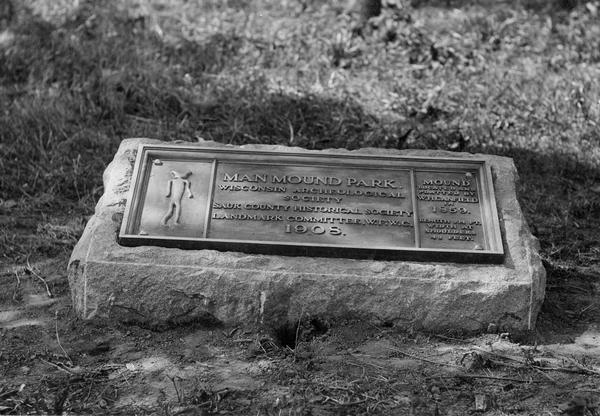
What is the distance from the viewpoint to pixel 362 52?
7797mm

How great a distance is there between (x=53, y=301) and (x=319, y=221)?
65.0 inches

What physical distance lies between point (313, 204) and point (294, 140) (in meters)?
1.99

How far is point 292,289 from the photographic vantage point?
441 cm

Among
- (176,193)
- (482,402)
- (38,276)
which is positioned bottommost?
(38,276)

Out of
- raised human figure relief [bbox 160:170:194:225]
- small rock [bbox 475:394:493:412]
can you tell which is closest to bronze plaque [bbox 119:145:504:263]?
raised human figure relief [bbox 160:170:194:225]

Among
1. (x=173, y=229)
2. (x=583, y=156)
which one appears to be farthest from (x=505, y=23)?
(x=173, y=229)

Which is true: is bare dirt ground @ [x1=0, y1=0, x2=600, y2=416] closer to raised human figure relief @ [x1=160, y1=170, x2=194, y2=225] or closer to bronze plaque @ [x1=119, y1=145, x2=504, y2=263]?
bronze plaque @ [x1=119, y1=145, x2=504, y2=263]

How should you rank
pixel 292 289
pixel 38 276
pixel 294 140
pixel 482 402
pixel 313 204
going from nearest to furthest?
pixel 482 402 < pixel 292 289 < pixel 313 204 < pixel 38 276 < pixel 294 140

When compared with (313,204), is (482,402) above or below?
below

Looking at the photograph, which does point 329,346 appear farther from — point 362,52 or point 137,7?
point 137,7

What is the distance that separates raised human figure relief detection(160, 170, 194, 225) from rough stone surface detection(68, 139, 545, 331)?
23 centimetres

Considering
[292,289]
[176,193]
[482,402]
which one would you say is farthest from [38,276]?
[482,402]

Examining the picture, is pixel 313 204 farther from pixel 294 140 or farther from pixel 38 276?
pixel 294 140

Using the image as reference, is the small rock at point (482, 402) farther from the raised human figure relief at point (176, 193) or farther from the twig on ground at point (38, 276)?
the twig on ground at point (38, 276)
